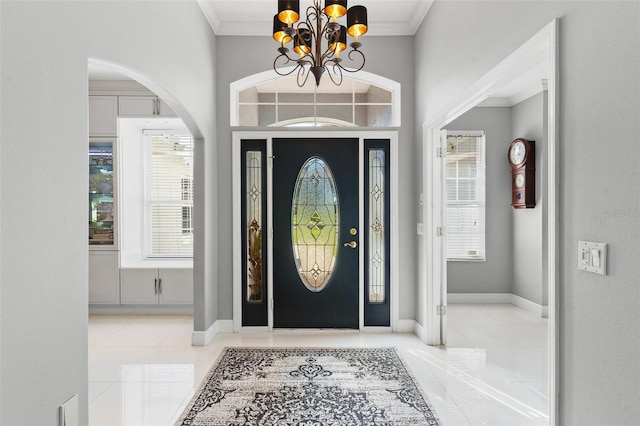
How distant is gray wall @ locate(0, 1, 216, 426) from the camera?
4.66 ft

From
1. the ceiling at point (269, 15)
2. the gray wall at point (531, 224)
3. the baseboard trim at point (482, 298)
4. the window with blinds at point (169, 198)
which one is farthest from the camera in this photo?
the baseboard trim at point (482, 298)

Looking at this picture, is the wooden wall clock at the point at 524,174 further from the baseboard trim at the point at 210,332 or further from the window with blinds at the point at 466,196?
the baseboard trim at the point at 210,332

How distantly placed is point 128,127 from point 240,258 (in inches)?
93.4

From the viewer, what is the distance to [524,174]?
4.81 metres

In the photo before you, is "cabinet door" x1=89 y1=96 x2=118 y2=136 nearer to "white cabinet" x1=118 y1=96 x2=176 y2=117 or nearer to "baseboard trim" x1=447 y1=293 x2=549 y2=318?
"white cabinet" x1=118 y1=96 x2=176 y2=117

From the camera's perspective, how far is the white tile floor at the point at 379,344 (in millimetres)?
2463

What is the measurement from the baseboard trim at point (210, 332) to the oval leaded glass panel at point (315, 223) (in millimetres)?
927

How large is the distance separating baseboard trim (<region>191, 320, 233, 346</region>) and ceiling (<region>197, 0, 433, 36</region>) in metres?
3.02

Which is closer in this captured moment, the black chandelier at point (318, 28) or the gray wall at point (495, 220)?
the black chandelier at point (318, 28)

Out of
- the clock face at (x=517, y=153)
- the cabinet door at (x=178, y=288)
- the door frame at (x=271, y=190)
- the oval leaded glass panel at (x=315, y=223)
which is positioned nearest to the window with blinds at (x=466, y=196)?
the clock face at (x=517, y=153)

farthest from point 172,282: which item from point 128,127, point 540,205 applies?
point 540,205

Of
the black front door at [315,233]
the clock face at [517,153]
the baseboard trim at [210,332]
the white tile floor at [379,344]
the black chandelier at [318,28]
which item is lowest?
the white tile floor at [379,344]
